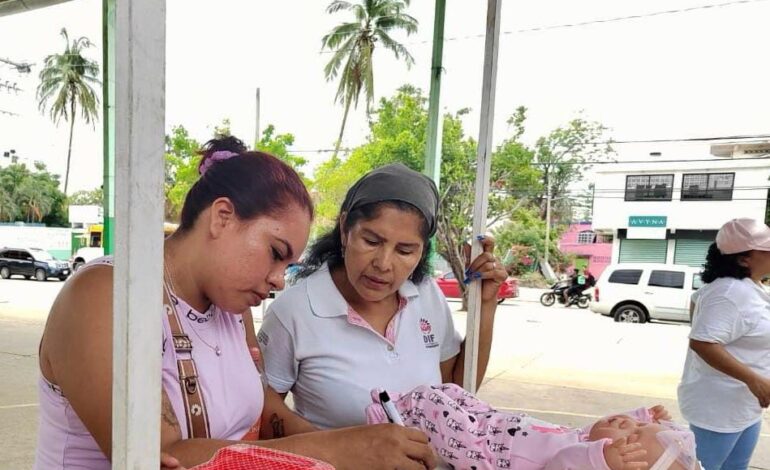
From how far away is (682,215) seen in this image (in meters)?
20.7

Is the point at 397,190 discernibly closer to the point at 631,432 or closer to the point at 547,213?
the point at 631,432

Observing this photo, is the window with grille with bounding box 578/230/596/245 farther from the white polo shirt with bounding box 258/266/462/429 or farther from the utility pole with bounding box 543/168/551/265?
the white polo shirt with bounding box 258/266/462/429

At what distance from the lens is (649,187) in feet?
70.0

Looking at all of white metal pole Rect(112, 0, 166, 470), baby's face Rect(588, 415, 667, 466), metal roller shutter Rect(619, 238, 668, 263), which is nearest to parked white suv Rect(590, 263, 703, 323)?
metal roller shutter Rect(619, 238, 668, 263)

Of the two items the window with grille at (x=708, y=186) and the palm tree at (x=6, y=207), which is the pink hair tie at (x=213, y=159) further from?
the palm tree at (x=6, y=207)

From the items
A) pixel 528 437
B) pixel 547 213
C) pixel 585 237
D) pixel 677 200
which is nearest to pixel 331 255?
pixel 528 437

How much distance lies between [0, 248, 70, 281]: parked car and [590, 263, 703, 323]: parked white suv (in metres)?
17.3

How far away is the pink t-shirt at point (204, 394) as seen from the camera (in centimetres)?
86

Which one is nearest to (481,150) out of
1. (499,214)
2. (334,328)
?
(334,328)

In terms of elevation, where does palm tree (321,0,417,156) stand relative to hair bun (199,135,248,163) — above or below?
above

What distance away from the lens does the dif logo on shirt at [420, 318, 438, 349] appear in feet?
4.87

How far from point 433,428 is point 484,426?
5.2 inches

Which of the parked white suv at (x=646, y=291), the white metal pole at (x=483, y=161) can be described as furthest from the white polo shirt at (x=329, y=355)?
the parked white suv at (x=646, y=291)

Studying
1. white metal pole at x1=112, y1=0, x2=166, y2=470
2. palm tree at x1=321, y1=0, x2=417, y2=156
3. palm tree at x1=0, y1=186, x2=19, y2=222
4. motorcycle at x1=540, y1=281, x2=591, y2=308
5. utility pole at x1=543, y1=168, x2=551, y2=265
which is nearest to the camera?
white metal pole at x1=112, y1=0, x2=166, y2=470
